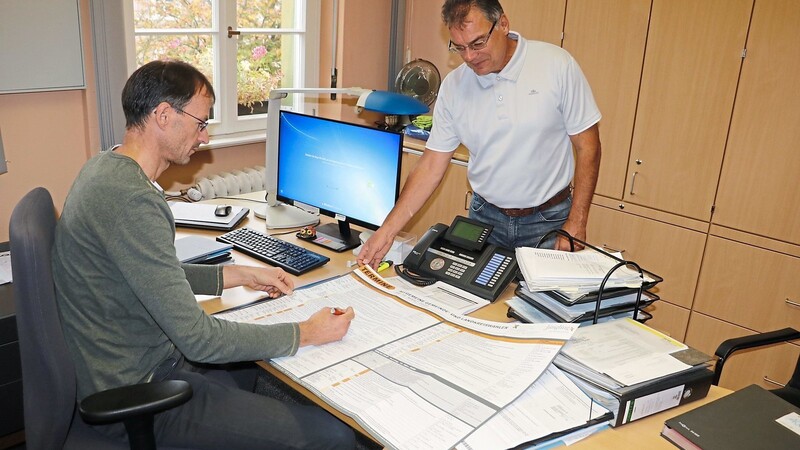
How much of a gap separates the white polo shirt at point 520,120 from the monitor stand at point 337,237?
0.43m

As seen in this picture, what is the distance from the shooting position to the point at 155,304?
141cm

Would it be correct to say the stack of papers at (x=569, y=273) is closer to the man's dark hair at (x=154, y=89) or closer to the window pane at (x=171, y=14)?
the man's dark hair at (x=154, y=89)

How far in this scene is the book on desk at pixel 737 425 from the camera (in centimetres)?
128

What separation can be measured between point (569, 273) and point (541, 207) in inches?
27.4

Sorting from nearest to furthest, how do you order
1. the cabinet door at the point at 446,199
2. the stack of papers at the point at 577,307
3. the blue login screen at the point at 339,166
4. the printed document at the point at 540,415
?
the printed document at the point at 540,415
the stack of papers at the point at 577,307
the blue login screen at the point at 339,166
the cabinet door at the point at 446,199

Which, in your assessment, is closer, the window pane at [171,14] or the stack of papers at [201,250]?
the stack of papers at [201,250]

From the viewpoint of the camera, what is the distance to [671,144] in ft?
10.1

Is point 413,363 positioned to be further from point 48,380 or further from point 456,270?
point 48,380

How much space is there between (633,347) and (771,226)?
1.74m

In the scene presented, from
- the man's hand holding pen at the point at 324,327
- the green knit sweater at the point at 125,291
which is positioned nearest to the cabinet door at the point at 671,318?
the man's hand holding pen at the point at 324,327

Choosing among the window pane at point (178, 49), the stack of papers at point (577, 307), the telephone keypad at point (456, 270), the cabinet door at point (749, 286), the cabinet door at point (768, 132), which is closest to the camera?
the stack of papers at point (577, 307)

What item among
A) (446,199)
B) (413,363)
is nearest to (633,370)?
(413,363)

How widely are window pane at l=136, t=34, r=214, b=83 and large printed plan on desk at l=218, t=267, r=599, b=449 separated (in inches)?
74.8

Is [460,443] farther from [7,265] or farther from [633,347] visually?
[7,265]
